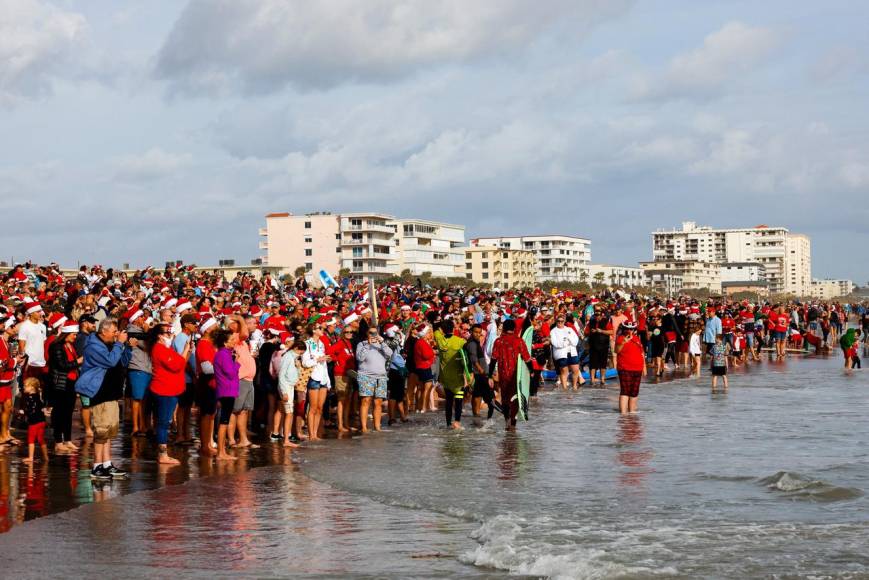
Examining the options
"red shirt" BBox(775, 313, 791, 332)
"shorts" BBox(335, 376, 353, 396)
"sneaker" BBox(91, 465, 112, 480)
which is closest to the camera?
"sneaker" BBox(91, 465, 112, 480)

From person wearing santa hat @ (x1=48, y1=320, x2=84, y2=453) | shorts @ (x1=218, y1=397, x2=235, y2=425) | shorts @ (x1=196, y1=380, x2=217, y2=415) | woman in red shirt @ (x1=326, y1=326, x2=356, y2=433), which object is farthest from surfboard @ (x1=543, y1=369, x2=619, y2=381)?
person wearing santa hat @ (x1=48, y1=320, x2=84, y2=453)

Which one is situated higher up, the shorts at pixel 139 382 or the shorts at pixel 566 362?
the shorts at pixel 139 382

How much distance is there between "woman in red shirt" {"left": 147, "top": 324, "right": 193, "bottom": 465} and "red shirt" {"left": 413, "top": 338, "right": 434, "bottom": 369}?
6.16 m

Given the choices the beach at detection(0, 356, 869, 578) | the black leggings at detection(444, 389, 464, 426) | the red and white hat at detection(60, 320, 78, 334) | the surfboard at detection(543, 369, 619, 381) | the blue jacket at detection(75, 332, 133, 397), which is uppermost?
the red and white hat at detection(60, 320, 78, 334)

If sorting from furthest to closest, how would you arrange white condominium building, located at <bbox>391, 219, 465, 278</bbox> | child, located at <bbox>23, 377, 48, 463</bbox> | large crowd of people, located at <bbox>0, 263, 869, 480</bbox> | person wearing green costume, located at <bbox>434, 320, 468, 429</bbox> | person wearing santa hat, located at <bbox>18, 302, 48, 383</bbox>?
1. white condominium building, located at <bbox>391, 219, 465, 278</bbox>
2. person wearing green costume, located at <bbox>434, 320, 468, 429</bbox>
3. person wearing santa hat, located at <bbox>18, 302, 48, 383</bbox>
4. large crowd of people, located at <bbox>0, 263, 869, 480</bbox>
5. child, located at <bbox>23, 377, 48, 463</bbox>

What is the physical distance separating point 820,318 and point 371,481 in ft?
141

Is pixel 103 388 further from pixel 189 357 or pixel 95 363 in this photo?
pixel 189 357

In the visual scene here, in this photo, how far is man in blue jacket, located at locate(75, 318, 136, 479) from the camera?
1114 centimetres

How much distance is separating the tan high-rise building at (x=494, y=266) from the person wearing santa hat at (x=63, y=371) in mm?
160942

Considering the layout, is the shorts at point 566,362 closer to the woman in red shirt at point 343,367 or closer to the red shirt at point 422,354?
the red shirt at point 422,354

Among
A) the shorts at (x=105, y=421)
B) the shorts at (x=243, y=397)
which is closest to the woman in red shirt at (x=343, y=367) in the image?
the shorts at (x=243, y=397)

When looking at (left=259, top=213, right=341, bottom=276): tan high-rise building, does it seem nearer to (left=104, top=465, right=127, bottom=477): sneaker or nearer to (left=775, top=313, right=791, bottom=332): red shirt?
(left=775, top=313, right=791, bottom=332): red shirt

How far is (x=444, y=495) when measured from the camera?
10812mm

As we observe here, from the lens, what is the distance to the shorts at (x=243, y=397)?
43.5 feet
